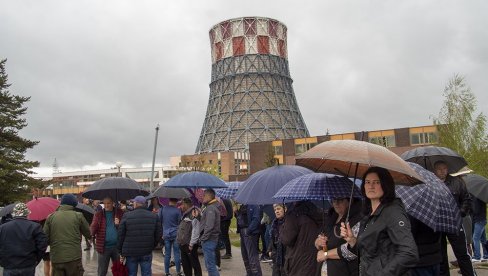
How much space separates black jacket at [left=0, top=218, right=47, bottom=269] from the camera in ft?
18.7

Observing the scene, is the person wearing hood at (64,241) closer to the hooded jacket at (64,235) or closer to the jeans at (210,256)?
the hooded jacket at (64,235)

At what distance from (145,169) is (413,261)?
95.8 meters

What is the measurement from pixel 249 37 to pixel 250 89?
7.83 metres

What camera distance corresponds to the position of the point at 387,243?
3.21 m

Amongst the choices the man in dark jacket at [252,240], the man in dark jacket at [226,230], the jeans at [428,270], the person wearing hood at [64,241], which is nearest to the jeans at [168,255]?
the man in dark jacket at [252,240]

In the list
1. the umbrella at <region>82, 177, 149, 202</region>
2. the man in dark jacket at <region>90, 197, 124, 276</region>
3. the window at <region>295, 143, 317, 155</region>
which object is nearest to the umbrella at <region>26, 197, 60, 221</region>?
the umbrella at <region>82, 177, 149, 202</region>

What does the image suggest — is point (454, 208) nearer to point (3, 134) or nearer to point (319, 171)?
point (319, 171)

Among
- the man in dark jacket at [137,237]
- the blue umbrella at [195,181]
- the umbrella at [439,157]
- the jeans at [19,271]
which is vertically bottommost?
the jeans at [19,271]

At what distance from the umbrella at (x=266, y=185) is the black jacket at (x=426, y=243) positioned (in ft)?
5.80

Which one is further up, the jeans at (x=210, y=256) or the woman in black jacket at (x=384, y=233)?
the woman in black jacket at (x=384, y=233)

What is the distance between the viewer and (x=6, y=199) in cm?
2755

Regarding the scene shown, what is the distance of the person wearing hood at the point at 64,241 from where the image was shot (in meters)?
6.23

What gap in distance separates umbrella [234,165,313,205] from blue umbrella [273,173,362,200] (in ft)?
2.94

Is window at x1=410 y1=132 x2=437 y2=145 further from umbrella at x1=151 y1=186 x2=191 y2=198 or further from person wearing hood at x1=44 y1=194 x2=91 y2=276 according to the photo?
person wearing hood at x1=44 y1=194 x2=91 y2=276
